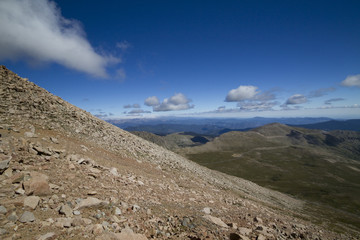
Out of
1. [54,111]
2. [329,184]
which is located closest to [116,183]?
[54,111]

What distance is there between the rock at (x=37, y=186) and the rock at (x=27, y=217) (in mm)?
1661

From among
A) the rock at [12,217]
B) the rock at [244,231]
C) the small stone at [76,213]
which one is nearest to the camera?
the rock at [12,217]

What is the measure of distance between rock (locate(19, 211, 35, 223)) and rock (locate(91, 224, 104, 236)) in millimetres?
2432

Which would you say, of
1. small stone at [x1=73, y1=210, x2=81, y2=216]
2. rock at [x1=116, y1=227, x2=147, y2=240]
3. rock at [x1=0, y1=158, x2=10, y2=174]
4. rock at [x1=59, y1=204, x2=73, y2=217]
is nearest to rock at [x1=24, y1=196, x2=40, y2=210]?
rock at [x1=59, y1=204, x2=73, y2=217]

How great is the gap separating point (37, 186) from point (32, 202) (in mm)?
1107

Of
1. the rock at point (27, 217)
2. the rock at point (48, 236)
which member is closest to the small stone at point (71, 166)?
the rock at point (27, 217)

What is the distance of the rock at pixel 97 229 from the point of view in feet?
23.2

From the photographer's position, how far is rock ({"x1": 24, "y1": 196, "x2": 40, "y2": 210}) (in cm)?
741

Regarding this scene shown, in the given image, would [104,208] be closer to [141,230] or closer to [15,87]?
[141,230]

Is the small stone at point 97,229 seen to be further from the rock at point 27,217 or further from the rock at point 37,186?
the rock at point 37,186

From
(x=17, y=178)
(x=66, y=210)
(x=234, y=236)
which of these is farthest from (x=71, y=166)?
(x=234, y=236)

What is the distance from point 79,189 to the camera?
397 inches

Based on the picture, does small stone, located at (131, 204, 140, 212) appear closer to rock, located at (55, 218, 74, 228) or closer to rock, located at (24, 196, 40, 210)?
rock, located at (55, 218, 74, 228)

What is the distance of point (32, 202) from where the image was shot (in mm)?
7586
